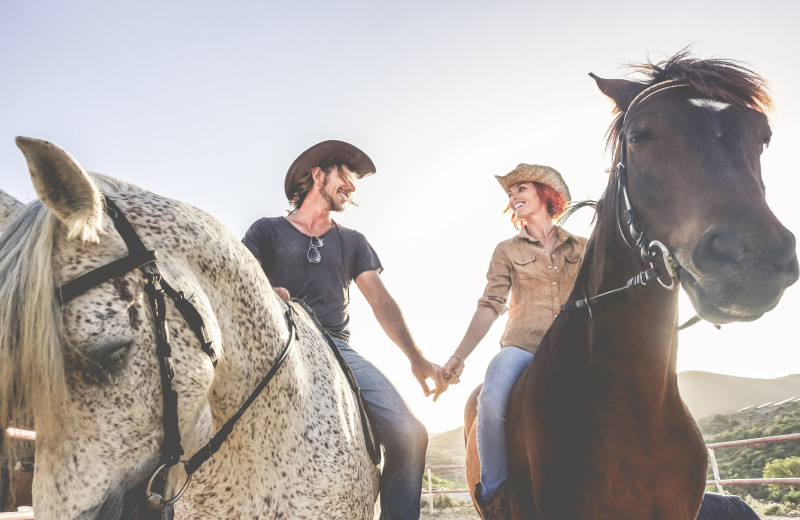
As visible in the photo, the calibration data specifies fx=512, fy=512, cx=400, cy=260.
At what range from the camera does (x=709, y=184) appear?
6.77 ft

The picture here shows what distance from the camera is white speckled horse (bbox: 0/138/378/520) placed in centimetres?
131

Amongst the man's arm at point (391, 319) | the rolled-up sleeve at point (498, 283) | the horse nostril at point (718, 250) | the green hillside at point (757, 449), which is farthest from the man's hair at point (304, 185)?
the green hillside at point (757, 449)

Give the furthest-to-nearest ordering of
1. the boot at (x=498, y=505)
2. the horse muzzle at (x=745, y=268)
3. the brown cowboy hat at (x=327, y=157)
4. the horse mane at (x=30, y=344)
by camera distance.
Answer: the brown cowboy hat at (x=327, y=157) < the boot at (x=498, y=505) < the horse muzzle at (x=745, y=268) < the horse mane at (x=30, y=344)

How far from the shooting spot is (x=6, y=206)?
64.5 inches

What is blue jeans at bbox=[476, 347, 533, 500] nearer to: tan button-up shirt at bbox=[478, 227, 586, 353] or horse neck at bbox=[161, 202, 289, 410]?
tan button-up shirt at bbox=[478, 227, 586, 353]

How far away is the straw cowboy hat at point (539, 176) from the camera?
4.49m

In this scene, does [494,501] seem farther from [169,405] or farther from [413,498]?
[169,405]

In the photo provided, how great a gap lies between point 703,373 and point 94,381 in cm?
9378

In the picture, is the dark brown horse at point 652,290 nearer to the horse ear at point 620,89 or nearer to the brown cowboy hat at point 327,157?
the horse ear at point 620,89

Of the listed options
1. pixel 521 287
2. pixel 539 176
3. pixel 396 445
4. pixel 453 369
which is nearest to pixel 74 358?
pixel 396 445

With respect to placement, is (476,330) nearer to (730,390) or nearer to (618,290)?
(618,290)

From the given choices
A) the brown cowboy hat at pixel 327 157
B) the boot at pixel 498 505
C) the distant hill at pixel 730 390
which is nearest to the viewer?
the boot at pixel 498 505

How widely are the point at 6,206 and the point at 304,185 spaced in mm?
2467

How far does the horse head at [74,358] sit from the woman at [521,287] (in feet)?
7.44
